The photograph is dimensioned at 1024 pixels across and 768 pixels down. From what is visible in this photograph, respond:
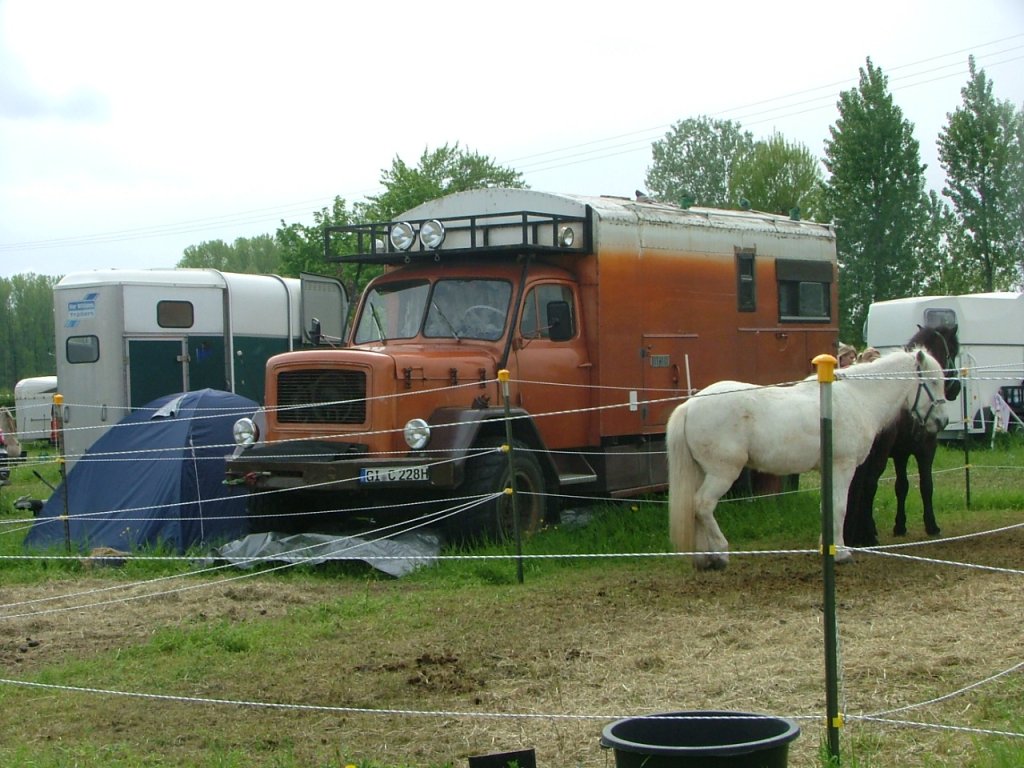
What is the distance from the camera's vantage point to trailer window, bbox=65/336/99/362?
17875 mm

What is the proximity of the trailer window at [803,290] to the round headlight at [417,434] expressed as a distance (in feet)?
17.7

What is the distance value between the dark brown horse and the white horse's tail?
64.3 inches

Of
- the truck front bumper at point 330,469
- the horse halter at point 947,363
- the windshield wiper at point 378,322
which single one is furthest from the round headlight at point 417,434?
the horse halter at point 947,363

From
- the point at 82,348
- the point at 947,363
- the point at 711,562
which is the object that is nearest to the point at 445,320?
the point at 711,562

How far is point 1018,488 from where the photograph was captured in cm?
1458

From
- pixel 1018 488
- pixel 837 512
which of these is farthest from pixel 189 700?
pixel 1018 488

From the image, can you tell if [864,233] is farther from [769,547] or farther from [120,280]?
[769,547]

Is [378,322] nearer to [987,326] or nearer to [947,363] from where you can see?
[947,363]

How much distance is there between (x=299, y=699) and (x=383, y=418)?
14.4 feet

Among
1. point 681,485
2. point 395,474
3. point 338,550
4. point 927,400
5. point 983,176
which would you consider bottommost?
point 338,550

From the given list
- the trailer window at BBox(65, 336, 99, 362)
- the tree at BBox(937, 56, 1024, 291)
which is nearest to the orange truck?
the trailer window at BBox(65, 336, 99, 362)

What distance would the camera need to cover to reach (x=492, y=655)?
700cm

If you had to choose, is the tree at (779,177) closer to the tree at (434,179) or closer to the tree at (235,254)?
the tree at (434,179)

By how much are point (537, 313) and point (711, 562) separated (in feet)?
10.1
